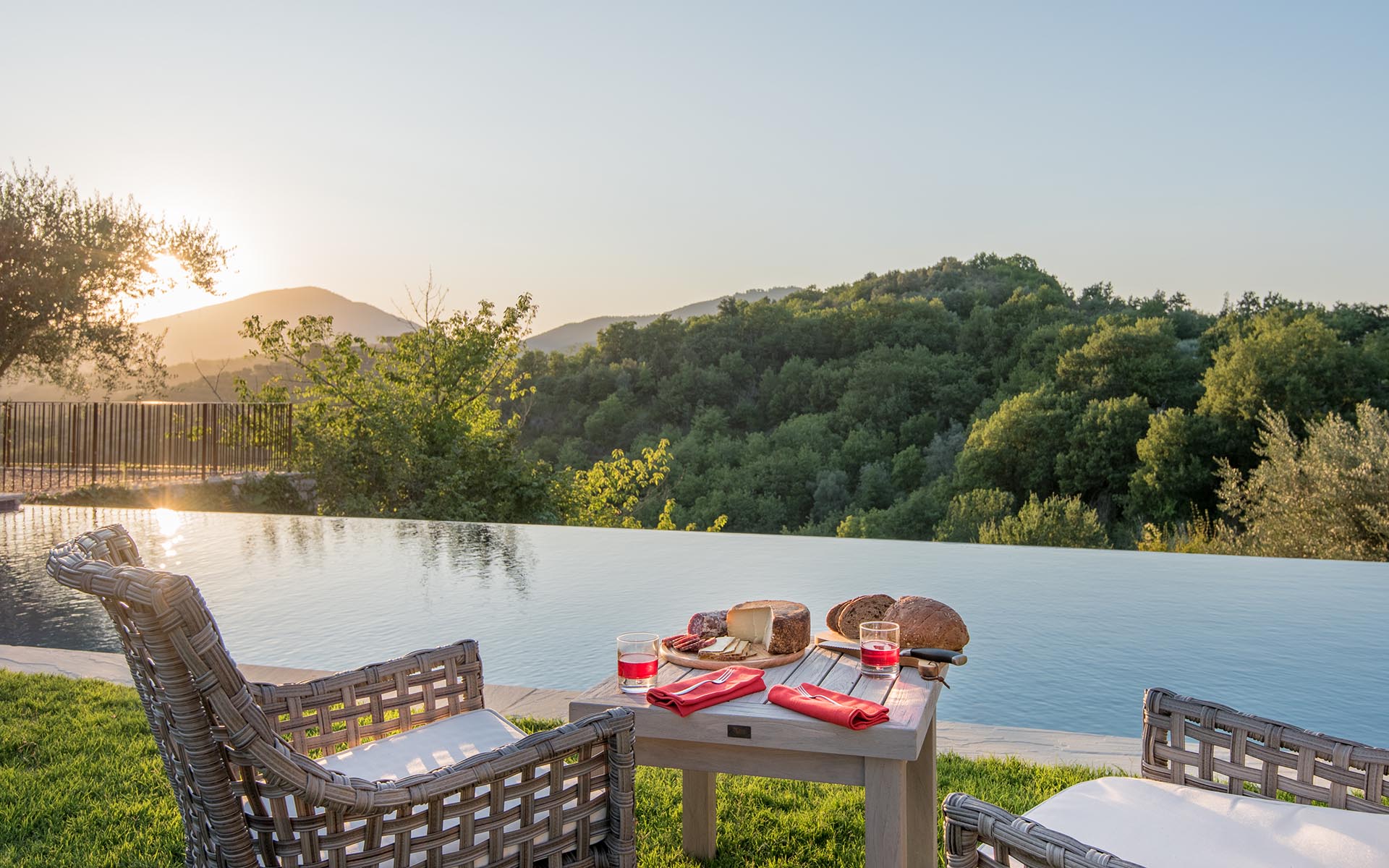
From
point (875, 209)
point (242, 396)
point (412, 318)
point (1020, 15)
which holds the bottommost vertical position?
point (242, 396)

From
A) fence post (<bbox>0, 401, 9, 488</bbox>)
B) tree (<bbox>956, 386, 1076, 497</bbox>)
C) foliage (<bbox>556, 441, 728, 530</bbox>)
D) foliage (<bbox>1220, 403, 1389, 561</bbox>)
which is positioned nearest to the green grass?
foliage (<bbox>556, 441, 728, 530</bbox>)

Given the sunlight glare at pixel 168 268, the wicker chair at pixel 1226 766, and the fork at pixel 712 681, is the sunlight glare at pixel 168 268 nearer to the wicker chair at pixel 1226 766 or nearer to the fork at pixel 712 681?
the fork at pixel 712 681

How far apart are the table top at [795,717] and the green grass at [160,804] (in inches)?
25.6

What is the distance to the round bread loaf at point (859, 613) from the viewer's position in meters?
1.97

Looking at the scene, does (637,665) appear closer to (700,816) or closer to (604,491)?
(700,816)

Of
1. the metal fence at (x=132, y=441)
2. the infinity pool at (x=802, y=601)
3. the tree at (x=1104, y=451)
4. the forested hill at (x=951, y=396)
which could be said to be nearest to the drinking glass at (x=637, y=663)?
the infinity pool at (x=802, y=601)

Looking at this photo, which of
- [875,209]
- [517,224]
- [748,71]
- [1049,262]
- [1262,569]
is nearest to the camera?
[1262,569]

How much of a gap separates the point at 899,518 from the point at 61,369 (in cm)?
1357

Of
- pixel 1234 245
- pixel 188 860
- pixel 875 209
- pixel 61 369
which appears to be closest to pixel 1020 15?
pixel 875 209

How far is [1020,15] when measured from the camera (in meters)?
13.1

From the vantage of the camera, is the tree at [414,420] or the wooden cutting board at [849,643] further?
the tree at [414,420]

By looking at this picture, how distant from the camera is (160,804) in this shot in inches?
96.6

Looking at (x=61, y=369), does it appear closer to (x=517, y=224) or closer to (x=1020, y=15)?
(x=517, y=224)

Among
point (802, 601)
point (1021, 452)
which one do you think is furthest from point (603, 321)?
point (802, 601)
